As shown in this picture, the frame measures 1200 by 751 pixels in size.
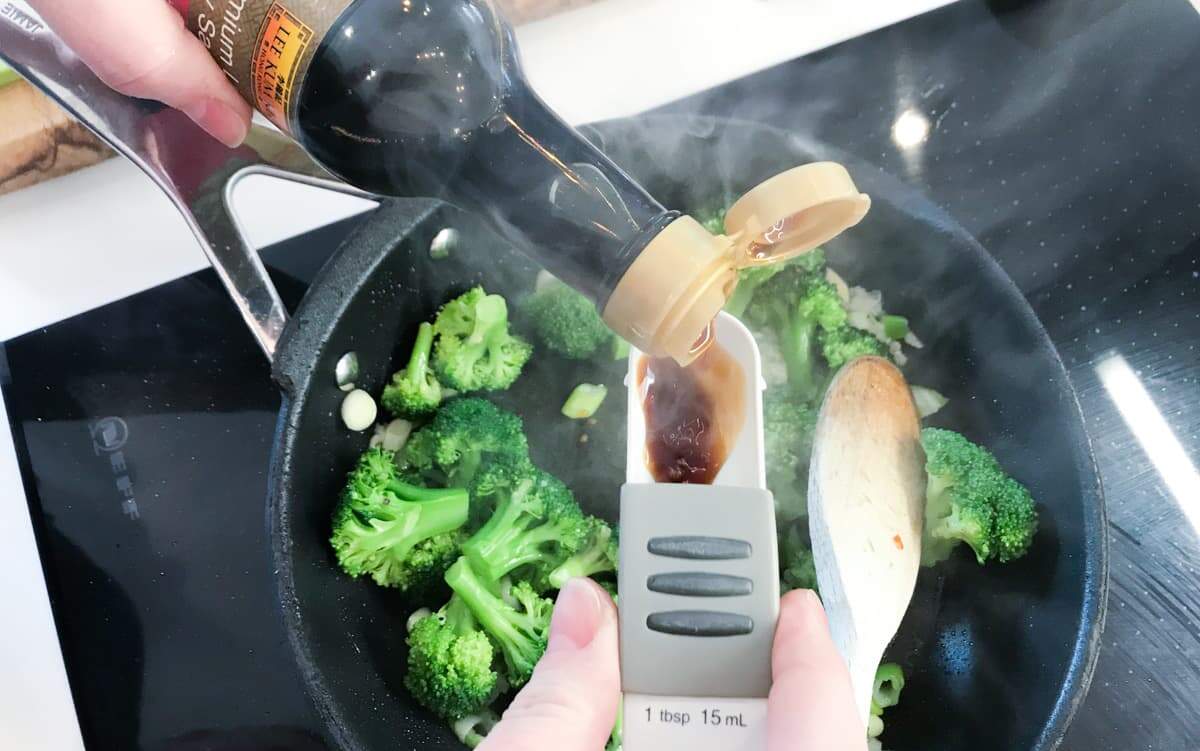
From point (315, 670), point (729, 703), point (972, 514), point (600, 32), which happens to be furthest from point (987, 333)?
point (315, 670)

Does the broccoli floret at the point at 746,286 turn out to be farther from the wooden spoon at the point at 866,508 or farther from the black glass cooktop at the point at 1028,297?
the black glass cooktop at the point at 1028,297

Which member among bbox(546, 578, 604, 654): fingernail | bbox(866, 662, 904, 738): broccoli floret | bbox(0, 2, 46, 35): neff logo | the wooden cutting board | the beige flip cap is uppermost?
the wooden cutting board

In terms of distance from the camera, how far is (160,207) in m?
1.22

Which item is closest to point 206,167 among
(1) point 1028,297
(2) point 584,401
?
(2) point 584,401

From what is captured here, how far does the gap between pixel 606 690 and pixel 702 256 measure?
1.22ft

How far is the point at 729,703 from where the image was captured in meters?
0.73

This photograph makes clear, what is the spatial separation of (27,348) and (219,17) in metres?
0.69

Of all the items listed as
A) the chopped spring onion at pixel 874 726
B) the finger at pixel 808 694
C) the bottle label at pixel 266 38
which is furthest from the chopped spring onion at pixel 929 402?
the bottle label at pixel 266 38

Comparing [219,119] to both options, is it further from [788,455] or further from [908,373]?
[908,373]

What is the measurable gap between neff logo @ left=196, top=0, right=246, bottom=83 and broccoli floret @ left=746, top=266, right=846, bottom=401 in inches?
27.8

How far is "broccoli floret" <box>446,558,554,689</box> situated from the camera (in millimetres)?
1000

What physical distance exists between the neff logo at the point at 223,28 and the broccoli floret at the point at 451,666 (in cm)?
63

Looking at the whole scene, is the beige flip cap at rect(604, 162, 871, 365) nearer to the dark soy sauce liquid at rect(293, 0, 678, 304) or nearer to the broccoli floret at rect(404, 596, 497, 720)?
the dark soy sauce liquid at rect(293, 0, 678, 304)

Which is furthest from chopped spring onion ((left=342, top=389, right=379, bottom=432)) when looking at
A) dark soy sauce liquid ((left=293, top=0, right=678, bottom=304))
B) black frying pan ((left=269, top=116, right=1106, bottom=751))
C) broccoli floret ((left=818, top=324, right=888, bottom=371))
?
broccoli floret ((left=818, top=324, right=888, bottom=371))
